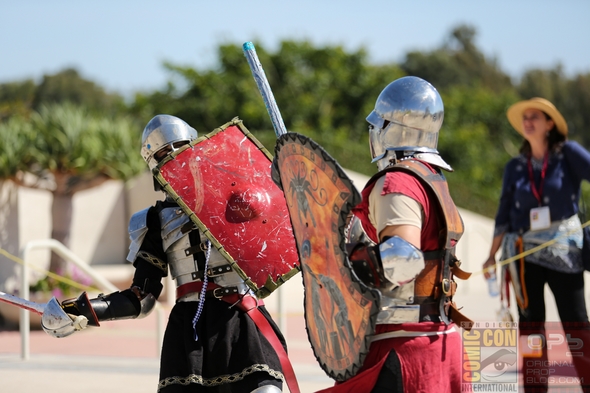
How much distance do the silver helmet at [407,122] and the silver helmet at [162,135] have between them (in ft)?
3.61

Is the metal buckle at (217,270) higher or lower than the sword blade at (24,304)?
higher

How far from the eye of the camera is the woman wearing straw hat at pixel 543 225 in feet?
16.2

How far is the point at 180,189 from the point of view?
3.65 metres

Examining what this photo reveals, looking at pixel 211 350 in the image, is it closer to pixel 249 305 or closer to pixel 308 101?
pixel 249 305

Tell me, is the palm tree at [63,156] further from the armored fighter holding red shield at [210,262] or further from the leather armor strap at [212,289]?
the leather armor strap at [212,289]

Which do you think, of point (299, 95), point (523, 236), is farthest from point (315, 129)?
point (523, 236)

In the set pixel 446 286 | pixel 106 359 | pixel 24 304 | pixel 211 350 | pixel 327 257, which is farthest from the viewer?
pixel 106 359

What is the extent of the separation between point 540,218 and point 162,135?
8.06 ft

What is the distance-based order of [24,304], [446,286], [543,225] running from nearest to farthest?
1. [446,286]
2. [24,304]
3. [543,225]

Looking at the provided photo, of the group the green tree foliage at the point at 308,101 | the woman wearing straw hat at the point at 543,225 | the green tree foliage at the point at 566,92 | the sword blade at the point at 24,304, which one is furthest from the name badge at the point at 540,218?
the green tree foliage at the point at 566,92

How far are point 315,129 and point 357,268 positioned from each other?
1788cm

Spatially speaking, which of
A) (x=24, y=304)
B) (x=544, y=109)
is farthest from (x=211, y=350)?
(x=544, y=109)

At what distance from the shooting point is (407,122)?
2902 mm

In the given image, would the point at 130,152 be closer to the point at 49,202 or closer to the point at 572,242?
the point at 49,202
